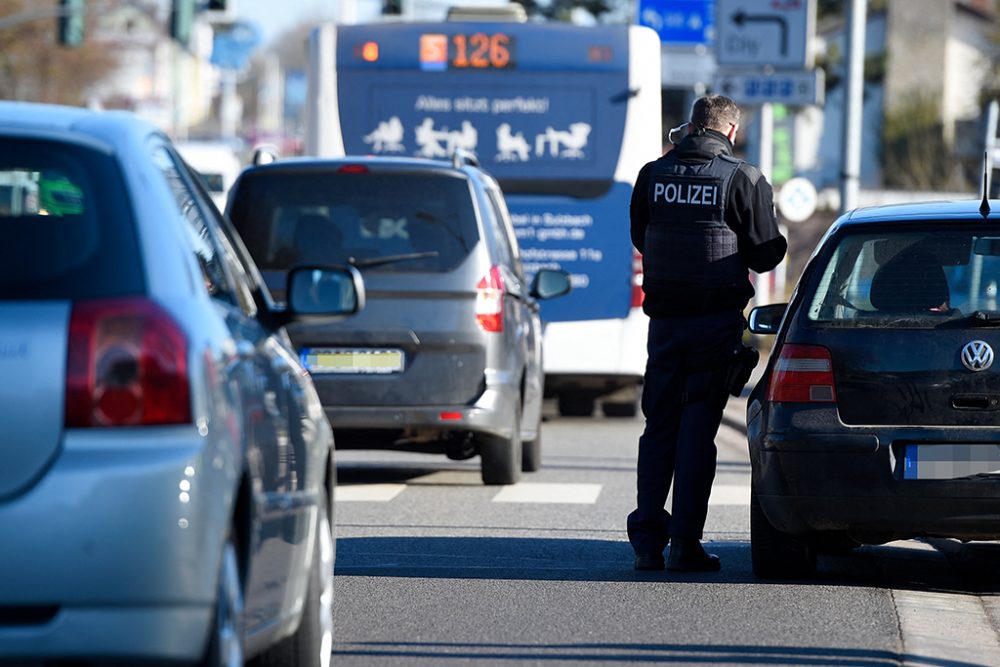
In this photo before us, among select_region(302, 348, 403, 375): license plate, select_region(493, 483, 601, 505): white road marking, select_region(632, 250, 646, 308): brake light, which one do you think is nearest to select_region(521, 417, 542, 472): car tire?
select_region(493, 483, 601, 505): white road marking

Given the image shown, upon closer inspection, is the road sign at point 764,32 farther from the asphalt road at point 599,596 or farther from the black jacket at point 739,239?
the black jacket at point 739,239

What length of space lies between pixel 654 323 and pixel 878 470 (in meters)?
1.36

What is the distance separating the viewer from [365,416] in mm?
11609

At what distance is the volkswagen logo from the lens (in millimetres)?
7812

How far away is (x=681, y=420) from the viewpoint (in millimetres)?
8844

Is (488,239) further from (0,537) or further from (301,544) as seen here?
(0,537)

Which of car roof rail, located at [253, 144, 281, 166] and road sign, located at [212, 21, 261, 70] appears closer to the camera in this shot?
car roof rail, located at [253, 144, 281, 166]

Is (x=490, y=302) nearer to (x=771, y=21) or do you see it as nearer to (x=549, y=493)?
(x=549, y=493)

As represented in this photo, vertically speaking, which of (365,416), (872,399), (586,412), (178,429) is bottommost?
(586,412)

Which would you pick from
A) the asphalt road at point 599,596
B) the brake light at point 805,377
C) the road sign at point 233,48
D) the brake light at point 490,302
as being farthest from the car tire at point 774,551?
the road sign at point 233,48

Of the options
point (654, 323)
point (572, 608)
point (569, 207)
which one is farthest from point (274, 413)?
point (569, 207)

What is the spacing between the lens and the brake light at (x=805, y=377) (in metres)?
7.94

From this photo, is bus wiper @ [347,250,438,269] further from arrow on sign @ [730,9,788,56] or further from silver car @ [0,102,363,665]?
arrow on sign @ [730,9,788,56]

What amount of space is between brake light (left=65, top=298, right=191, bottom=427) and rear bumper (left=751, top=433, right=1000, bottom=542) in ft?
13.0
